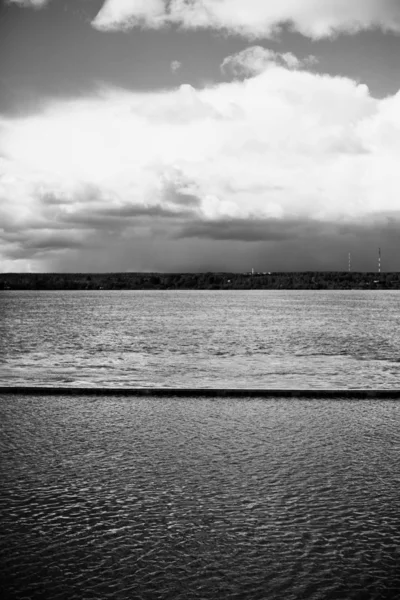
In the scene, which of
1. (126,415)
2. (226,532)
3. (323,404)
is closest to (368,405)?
(323,404)

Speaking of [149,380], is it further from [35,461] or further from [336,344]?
[336,344]

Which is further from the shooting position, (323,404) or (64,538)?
(323,404)

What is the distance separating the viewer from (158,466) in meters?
10.8

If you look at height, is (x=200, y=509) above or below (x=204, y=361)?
above

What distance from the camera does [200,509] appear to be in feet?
28.6

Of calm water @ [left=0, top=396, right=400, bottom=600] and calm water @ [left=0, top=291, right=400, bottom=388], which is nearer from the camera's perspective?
calm water @ [left=0, top=396, right=400, bottom=600]

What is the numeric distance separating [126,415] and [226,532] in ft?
26.4

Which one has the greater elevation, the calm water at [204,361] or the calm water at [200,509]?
the calm water at [200,509]

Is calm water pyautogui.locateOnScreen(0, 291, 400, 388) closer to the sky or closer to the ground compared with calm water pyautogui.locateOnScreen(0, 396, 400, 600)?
closer to the ground

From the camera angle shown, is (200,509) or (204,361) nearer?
(200,509)

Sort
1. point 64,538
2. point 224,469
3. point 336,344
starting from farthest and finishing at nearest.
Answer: point 336,344, point 224,469, point 64,538

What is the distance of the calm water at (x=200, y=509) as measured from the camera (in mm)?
6652

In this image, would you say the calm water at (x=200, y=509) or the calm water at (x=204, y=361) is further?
the calm water at (x=204, y=361)

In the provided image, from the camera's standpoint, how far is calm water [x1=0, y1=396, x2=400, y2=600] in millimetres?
6652
